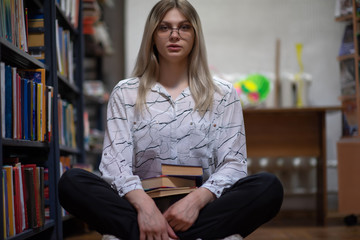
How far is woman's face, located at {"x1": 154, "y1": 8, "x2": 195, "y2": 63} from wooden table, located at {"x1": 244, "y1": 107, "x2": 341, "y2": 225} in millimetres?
1532

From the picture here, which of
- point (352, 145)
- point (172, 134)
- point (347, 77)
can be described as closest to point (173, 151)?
point (172, 134)

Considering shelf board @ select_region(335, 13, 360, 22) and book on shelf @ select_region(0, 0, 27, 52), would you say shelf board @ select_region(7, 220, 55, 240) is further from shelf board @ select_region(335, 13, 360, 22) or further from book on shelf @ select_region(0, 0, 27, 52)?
shelf board @ select_region(335, 13, 360, 22)

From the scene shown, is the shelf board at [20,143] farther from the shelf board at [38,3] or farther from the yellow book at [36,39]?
the shelf board at [38,3]

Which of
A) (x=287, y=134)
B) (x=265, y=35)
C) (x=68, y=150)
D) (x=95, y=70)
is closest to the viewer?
(x=68, y=150)

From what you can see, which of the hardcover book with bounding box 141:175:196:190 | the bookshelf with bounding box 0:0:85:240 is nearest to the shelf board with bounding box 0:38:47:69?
the bookshelf with bounding box 0:0:85:240

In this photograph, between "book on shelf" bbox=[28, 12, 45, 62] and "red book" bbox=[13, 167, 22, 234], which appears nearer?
"red book" bbox=[13, 167, 22, 234]

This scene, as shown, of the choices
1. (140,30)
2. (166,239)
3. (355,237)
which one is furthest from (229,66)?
(166,239)

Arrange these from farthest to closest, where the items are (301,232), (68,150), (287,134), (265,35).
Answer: (265,35) → (287,134) → (301,232) → (68,150)

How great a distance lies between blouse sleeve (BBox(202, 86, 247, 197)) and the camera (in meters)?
1.46

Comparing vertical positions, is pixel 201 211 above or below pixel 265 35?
below

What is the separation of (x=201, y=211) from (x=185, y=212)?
0.08m

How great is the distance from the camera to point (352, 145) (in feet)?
9.03

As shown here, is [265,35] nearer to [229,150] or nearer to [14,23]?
[229,150]

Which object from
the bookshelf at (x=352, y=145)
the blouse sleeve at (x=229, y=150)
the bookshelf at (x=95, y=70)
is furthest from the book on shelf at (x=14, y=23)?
the bookshelf at (x=352, y=145)
